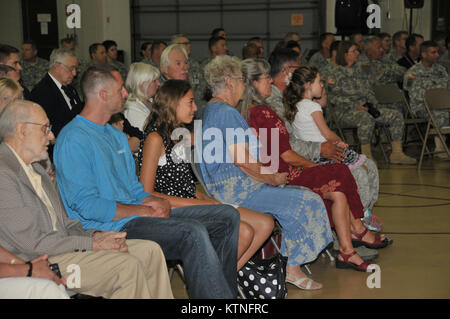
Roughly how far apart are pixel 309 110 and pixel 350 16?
20.2 feet

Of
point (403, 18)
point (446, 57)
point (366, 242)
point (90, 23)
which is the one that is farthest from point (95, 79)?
point (90, 23)

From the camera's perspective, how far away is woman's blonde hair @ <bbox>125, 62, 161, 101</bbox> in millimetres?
4371

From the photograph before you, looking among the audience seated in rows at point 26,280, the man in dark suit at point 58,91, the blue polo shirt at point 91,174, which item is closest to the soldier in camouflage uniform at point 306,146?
the man in dark suit at point 58,91

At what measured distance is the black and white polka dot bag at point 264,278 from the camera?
10.8 feet

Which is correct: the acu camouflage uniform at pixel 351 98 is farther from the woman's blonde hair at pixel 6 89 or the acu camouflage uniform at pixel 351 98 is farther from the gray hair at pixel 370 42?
the woman's blonde hair at pixel 6 89

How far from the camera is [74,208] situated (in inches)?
107

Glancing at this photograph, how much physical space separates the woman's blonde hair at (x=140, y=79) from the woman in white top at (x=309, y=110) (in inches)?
38.3

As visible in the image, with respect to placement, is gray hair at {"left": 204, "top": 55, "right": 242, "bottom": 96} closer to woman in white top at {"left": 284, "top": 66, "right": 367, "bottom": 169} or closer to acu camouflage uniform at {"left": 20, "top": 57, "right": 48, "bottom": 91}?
woman in white top at {"left": 284, "top": 66, "right": 367, "bottom": 169}

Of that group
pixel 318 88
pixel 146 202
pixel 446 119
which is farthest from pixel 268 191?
pixel 446 119

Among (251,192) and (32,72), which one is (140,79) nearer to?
(251,192)

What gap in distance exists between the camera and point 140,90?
440 cm
